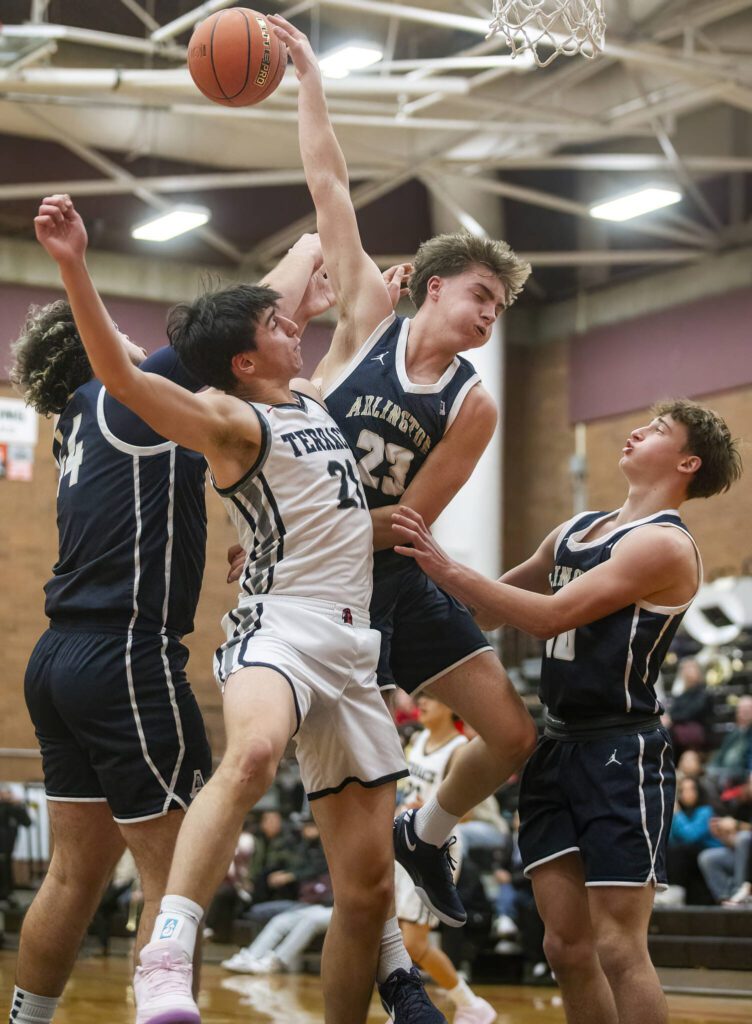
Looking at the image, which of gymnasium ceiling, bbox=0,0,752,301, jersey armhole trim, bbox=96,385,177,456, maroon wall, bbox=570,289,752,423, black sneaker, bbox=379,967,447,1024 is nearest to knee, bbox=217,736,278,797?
black sneaker, bbox=379,967,447,1024

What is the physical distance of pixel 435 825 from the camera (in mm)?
4973

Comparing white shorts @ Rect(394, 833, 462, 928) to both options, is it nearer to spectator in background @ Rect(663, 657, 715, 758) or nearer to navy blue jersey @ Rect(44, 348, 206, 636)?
navy blue jersey @ Rect(44, 348, 206, 636)

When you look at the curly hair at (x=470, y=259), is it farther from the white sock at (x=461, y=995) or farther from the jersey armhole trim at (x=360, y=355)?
the white sock at (x=461, y=995)

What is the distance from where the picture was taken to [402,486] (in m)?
4.63

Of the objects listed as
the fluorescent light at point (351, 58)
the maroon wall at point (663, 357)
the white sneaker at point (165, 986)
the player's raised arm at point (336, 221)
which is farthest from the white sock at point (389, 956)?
the maroon wall at point (663, 357)

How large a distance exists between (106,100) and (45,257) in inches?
A: 107

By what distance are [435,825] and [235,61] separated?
9.44ft

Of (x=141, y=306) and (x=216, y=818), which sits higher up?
(x=141, y=306)

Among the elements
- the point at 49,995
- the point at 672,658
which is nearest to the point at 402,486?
the point at 49,995

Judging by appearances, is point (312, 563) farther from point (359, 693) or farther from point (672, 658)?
point (672, 658)

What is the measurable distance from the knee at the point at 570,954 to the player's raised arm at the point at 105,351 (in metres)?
1.96

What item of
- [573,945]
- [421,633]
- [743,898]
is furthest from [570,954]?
[743,898]

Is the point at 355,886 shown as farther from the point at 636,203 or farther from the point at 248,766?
the point at 636,203

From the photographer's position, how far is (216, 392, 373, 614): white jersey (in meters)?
4.05
